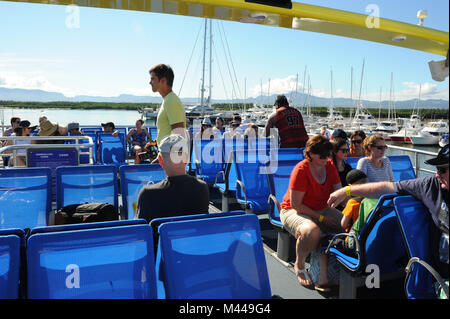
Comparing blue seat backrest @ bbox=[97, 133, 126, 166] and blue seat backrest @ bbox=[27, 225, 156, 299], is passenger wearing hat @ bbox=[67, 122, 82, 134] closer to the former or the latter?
blue seat backrest @ bbox=[97, 133, 126, 166]

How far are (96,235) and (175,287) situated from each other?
0.48m

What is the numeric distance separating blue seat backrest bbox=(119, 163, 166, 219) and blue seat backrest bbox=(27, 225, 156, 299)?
5.65ft

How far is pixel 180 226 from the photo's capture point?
74.2 inches

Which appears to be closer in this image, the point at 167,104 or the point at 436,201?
the point at 436,201

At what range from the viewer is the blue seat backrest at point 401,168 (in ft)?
16.4

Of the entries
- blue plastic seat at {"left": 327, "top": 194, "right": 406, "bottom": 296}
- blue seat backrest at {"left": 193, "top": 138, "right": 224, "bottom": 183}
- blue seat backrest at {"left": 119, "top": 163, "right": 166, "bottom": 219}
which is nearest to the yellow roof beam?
blue plastic seat at {"left": 327, "top": 194, "right": 406, "bottom": 296}

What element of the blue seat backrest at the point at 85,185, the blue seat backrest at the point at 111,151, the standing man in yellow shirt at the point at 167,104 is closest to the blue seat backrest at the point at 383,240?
the standing man in yellow shirt at the point at 167,104

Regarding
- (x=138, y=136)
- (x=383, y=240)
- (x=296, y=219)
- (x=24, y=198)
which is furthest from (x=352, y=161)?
(x=138, y=136)

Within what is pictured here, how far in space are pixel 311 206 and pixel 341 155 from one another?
107cm

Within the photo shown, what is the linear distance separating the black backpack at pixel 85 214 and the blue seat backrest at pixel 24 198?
679 millimetres

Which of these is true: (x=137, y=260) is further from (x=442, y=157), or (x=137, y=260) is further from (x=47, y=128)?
(x=47, y=128)

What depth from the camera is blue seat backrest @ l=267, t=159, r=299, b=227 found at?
4102 mm

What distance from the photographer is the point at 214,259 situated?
1.95 meters
